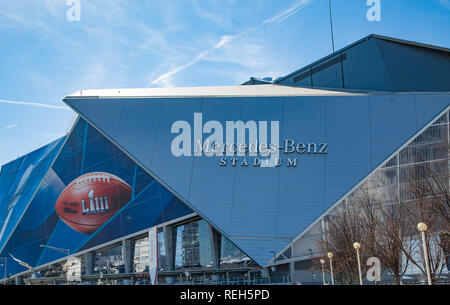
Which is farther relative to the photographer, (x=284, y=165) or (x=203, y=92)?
(x=203, y=92)

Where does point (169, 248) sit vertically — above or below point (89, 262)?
above

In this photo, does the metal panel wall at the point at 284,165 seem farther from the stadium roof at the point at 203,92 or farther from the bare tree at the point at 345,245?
the bare tree at the point at 345,245

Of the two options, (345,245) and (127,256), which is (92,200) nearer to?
(127,256)

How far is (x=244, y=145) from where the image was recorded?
47062 millimetres

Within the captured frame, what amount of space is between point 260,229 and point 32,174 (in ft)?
130

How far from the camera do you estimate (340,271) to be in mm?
37438

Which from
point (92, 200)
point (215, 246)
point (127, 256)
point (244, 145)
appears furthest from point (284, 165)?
point (92, 200)

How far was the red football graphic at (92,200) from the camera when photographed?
53.4m

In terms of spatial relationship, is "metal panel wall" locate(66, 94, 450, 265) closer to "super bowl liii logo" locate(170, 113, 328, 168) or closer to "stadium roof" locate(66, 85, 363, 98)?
"super bowl liii logo" locate(170, 113, 328, 168)

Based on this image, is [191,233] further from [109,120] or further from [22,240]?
[22,240]

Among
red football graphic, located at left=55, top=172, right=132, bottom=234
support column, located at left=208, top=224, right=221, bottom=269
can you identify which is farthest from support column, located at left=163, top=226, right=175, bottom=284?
red football graphic, located at left=55, top=172, right=132, bottom=234

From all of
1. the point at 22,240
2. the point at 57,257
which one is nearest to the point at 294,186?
the point at 57,257

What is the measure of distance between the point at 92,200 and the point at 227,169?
18.6 meters

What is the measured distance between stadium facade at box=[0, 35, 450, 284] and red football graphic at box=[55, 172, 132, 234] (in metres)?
0.18
